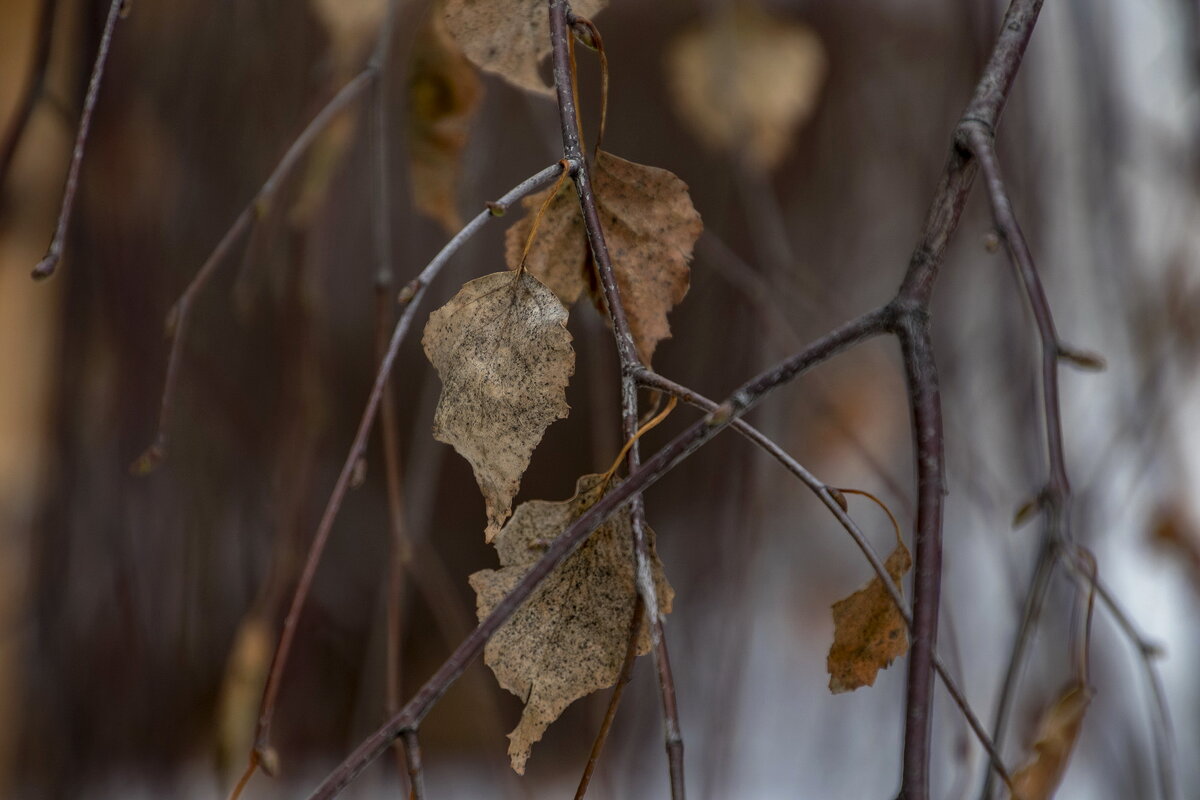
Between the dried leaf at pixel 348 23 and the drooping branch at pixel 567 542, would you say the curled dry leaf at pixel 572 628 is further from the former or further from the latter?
the dried leaf at pixel 348 23

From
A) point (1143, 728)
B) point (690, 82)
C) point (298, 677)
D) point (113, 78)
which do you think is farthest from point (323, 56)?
point (1143, 728)

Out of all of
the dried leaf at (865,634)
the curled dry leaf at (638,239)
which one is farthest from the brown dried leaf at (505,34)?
the dried leaf at (865,634)

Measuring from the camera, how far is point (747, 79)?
0.55m

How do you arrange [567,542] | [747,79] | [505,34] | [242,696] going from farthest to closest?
[747,79] < [242,696] < [505,34] < [567,542]

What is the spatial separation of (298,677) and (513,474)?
1.48 feet

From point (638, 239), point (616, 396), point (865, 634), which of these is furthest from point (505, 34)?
point (616, 396)

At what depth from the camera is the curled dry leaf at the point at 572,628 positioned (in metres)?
0.18

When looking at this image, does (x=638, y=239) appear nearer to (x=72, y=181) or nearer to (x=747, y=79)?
(x=72, y=181)

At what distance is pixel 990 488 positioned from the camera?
0.61 meters

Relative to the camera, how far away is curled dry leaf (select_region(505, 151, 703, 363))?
0.22 meters

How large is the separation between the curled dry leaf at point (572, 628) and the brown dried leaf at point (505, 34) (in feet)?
0.41

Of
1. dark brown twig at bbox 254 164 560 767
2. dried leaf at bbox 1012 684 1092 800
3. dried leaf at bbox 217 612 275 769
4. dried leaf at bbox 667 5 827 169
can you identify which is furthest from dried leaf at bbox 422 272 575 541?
dried leaf at bbox 667 5 827 169

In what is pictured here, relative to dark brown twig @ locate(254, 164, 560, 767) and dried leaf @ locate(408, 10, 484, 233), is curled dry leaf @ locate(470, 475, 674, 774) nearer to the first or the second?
dark brown twig @ locate(254, 164, 560, 767)

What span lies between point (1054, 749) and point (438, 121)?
0.87 ft
